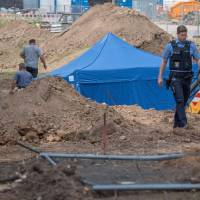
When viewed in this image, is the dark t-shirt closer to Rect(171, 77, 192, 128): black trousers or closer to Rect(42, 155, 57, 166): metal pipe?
Rect(171, 77, 192, 128): black trousers

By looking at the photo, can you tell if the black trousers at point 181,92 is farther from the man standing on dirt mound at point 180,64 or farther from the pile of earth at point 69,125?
the pile of earth at point 69,125

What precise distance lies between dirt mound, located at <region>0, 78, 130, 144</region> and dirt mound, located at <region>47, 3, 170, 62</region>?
16.1m

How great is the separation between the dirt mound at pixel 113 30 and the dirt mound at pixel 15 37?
13.8 ft

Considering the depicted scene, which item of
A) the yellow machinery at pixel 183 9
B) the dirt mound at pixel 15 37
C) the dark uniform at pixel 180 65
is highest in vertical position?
the dark uniform at pixel 180 65

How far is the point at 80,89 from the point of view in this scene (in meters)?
16.7

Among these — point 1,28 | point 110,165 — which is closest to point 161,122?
point 110,165

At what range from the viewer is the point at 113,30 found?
98.7ft

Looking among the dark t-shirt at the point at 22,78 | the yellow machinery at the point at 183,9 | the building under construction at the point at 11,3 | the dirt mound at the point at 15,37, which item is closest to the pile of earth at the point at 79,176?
the dark t-shirt at the point at 22,78

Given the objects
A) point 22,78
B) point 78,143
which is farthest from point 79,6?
point 78,143

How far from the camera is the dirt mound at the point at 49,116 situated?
37.4 ft

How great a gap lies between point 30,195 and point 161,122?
7.00 metres

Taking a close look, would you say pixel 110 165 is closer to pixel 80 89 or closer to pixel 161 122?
pixel 161 122

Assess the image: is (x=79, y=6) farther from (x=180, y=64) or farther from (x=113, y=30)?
(x=180, y=64)

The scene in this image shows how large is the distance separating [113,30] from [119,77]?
1340 cm
